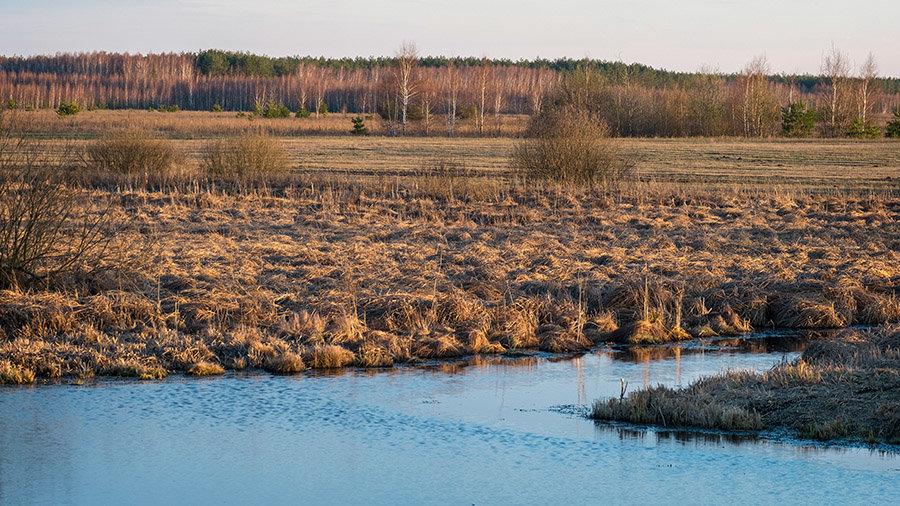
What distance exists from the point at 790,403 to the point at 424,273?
27.2 ft

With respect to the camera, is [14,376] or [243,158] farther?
[243,158]

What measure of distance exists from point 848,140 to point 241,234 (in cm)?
6219

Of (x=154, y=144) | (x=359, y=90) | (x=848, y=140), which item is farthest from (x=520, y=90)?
(x=154, y=144)

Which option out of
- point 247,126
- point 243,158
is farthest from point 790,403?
point 247,126

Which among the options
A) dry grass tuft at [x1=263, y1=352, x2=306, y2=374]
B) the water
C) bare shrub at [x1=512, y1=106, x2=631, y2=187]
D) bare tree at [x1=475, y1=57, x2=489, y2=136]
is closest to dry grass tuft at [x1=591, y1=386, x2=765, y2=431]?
the water

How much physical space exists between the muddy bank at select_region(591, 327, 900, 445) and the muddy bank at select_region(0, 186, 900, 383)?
3.49 metres

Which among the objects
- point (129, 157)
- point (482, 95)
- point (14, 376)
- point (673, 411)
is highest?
point (482, 95)

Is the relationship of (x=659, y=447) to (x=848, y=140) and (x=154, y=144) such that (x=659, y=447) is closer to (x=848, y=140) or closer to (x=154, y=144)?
(x=154, y=144)

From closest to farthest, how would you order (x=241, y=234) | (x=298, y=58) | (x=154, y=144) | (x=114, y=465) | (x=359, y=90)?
(x=114, y=465) → (x=241, y=234) → (x=154, y=144) → (x=359, y=90) → (x=298, y=58)

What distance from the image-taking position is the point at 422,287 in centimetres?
1584

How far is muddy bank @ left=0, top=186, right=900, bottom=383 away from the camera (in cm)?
1260

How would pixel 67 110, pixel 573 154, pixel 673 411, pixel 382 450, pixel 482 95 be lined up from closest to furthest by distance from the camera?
pixel 382 450 → pixel 673 411 → pixel 573 154 → pixel 67 110 → pixel 482 95

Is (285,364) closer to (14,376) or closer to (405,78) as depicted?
(14,376)

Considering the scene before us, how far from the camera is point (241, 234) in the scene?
2138 cm
